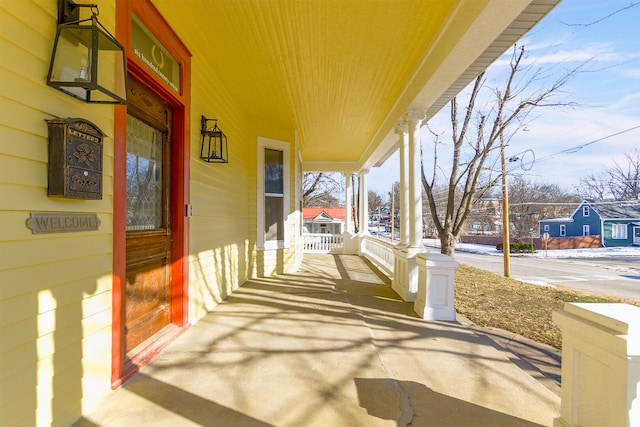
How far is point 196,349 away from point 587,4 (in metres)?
5.28

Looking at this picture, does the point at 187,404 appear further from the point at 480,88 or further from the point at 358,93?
the point at 480,88

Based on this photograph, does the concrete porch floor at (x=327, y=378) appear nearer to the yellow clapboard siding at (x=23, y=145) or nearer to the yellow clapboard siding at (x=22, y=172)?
the yellow clapboard siding at (x=22, y=172)

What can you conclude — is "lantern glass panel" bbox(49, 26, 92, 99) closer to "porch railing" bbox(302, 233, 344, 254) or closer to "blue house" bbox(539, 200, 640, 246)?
"porch railing" bbox(302, 233, 344, 254)

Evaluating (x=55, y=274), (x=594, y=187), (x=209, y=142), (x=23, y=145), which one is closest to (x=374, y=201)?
(x=594, y=187)

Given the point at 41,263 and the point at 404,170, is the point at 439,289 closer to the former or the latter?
the point at 404,170

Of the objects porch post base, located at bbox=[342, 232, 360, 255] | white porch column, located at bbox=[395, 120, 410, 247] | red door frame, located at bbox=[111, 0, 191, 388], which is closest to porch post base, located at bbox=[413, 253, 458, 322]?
white porch column, located at bbox=[395, 120, 410, 247]

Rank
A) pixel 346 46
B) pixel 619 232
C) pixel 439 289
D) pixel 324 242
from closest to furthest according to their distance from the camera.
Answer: pixel 346 46 < pixel 439 289 < pixel 324 242 < pixel 619 232

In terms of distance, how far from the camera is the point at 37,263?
142cm

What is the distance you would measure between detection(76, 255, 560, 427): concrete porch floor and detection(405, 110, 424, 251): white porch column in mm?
1205

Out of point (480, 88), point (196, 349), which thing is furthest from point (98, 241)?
point (480, 88)

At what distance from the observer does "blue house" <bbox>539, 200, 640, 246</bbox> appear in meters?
31.1

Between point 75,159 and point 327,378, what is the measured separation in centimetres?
205

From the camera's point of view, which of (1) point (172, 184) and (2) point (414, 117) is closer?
(1) point (172, 184)

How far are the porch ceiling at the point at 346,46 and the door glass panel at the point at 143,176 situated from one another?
101 centimetres
